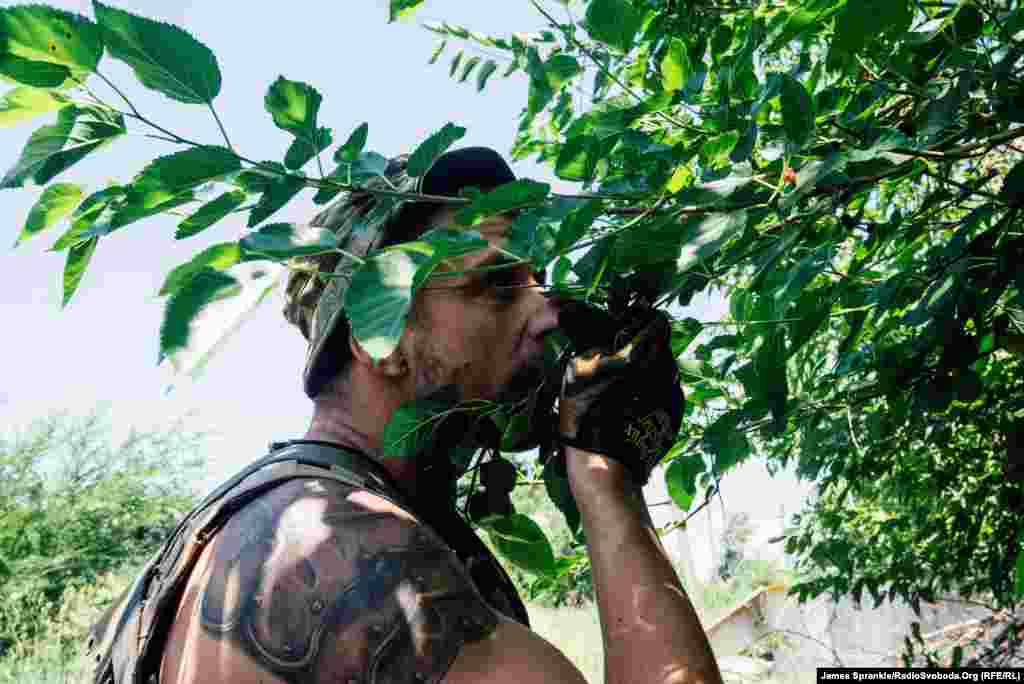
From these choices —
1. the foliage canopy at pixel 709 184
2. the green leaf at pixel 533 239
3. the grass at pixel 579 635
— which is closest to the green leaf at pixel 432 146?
the foliage canopy at pixel 709 184

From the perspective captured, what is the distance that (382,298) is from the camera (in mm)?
726

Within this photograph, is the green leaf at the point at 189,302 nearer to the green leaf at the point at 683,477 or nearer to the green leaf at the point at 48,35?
the green leaf at the point at 48,35

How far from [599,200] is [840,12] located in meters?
0.29

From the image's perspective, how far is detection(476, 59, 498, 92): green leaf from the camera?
2.33 metres

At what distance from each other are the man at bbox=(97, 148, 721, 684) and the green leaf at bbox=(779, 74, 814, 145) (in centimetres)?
34

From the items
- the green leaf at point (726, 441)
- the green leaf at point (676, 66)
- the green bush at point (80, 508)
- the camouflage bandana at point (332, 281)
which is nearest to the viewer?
the green leaf at point (676, 66)

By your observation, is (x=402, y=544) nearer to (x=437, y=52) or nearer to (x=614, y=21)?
(x=614, y=21)

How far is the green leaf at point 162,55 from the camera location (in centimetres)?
75

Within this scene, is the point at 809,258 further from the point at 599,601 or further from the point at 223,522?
the point at 223,522

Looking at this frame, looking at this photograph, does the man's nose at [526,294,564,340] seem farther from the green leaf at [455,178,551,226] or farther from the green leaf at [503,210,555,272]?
the green leaf at [455,178,551,226]

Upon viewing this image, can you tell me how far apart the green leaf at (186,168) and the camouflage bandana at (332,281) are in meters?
0.39

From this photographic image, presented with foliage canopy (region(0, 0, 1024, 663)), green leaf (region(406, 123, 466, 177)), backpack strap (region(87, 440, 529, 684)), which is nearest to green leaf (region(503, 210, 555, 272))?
foliage canopy (region(0, 0, 1024, 663))

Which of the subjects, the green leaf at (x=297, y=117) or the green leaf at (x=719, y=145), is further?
the green leaf at (x=719, y=145)

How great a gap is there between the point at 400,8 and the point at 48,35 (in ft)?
1.47
